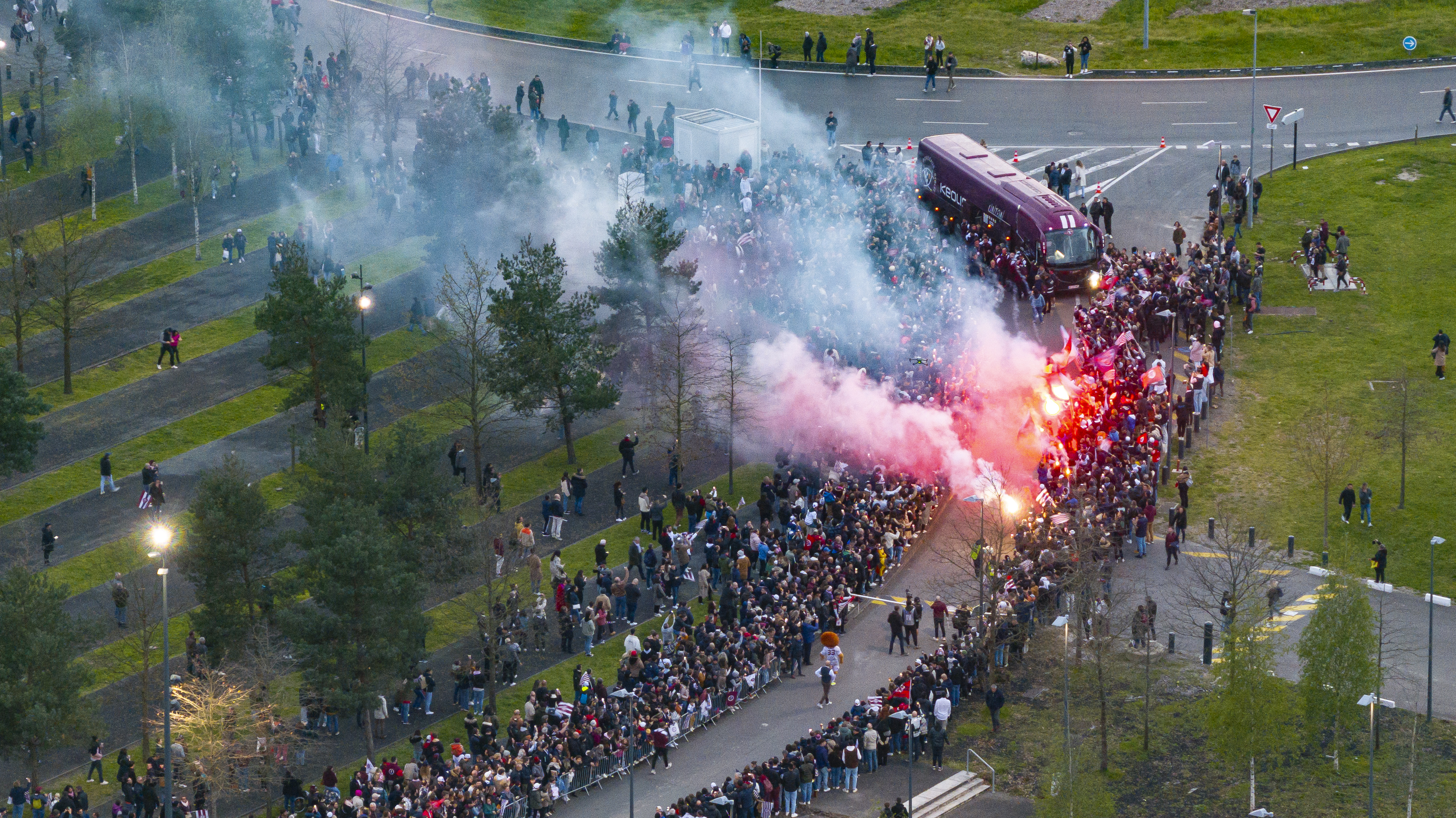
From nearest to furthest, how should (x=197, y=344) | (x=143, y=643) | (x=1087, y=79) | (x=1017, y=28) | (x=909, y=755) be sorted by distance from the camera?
(x=909, y=755) → (x=143, y=643) → (x=197, y=344) → (x=1087, y=79) → (x=1017, y=28)

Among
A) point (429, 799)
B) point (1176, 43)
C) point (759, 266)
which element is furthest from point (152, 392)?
point (1176, 43)

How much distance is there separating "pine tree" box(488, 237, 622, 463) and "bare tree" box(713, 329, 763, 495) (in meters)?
3.08

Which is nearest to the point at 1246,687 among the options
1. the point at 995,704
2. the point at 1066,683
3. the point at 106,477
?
the point at 1066,683

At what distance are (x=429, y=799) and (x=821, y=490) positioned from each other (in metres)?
16.5

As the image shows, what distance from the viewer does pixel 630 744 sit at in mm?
44000

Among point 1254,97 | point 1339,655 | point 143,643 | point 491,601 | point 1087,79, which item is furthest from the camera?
point 1087,79

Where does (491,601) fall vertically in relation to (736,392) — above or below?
below

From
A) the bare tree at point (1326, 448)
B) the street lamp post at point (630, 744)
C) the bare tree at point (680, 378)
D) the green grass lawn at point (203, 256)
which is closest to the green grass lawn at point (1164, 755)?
the street lamp post at point (630, 744)

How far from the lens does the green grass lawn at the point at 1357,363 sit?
182ft

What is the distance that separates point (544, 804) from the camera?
145 ft

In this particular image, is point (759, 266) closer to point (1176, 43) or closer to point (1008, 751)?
point (1008, 751)

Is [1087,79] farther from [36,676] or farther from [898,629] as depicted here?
[36,676]

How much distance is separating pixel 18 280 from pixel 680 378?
23.2 metres

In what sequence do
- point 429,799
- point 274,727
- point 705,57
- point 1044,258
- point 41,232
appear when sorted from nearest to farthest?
point 429,799 < point 274,727 < point 1044,258 < point 41,232 < point 705,57
